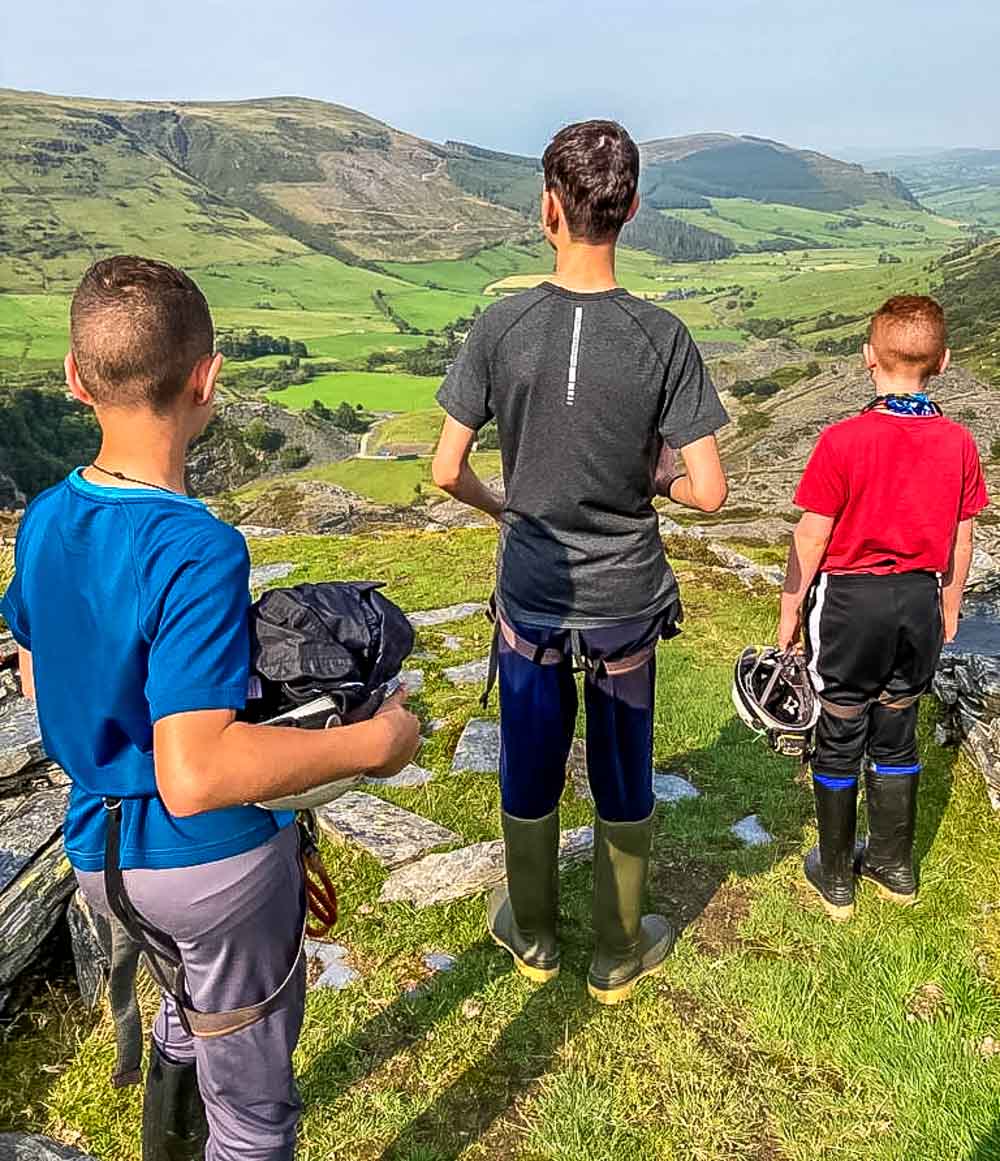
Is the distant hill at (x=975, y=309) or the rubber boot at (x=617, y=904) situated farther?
the distant hill at (x=975, y=309)

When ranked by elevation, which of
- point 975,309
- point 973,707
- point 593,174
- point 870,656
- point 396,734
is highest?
point 593,174

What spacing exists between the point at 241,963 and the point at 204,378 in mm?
1898

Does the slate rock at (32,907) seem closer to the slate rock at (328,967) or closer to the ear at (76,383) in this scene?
the slate rock at (328,967)

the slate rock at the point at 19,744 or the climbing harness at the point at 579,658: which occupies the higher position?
the climbing harness at the point at 579,658

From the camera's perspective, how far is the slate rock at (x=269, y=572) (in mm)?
15337

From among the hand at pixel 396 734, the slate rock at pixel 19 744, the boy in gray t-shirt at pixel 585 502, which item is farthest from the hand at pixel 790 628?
the slate rock at pixel 19 744

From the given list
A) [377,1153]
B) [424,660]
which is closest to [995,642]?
[424,660]

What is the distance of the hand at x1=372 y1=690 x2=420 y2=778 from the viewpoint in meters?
2.89

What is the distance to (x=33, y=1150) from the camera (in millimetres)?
4270

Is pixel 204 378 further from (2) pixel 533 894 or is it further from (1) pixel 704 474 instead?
(2) pixel 533 894

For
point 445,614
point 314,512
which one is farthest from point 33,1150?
point 314,512

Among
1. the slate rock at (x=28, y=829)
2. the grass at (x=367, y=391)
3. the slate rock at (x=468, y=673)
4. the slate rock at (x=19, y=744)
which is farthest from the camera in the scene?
the grass at (x=367, y=391)

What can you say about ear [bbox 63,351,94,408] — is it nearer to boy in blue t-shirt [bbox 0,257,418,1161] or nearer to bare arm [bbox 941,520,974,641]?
boy in blue t-shirt [bbox 0,257,418,1161]

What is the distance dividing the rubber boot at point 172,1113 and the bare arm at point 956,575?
4985mm
